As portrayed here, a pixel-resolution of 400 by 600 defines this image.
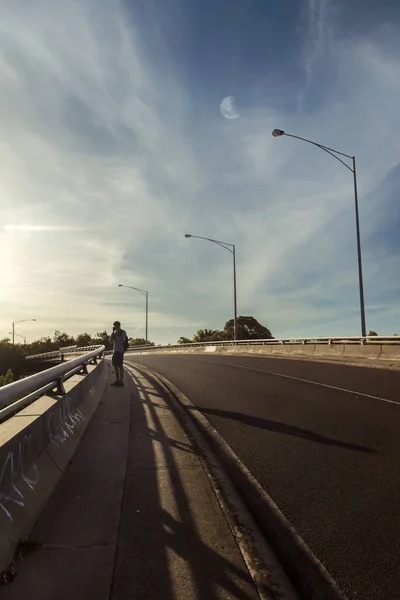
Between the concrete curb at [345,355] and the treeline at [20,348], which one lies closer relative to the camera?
the concrete curb at [345,355]

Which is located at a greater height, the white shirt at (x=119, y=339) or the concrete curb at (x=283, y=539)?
the white shirt at (x=119, y=339)

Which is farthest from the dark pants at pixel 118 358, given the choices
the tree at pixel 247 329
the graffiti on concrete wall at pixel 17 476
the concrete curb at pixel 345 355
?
the tree at pixel 247 329

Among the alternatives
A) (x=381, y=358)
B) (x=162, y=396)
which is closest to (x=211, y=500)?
(x=162, y=396)

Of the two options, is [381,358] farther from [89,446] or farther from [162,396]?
[89,446]

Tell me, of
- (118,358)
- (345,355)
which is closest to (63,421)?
(118,358)

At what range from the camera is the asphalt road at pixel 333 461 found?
3504 mm

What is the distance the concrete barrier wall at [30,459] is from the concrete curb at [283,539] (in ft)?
6.40

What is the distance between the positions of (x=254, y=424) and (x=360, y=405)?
8.23 feet

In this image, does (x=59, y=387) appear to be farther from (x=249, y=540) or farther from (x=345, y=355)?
(x=345, y=355)

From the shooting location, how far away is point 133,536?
3.89 metres

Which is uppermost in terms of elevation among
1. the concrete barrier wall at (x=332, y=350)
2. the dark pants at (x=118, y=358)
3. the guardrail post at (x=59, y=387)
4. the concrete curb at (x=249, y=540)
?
the concrete barrier wall at (x=332, y=350)

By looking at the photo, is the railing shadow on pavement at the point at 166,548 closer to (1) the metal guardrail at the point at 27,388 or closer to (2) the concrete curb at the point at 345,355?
(1) the metal guardrail at the point at 27,388

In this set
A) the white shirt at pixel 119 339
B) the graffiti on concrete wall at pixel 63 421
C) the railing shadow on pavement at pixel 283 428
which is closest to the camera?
the graffiti on concrete wall at pixel 63 421

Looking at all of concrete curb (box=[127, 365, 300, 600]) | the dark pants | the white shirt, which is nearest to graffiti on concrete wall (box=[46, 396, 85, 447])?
concrete curb (box=[127, 365, 300, 600])
